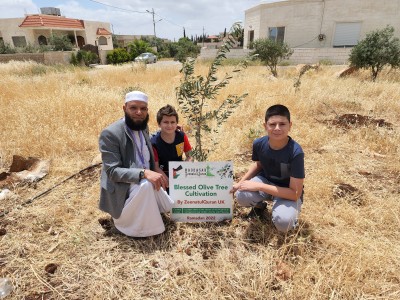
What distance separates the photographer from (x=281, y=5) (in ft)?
69.5

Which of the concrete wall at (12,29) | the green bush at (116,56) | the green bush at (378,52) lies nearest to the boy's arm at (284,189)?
the green bush at (378,52)

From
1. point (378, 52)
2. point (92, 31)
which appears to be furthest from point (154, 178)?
point (92, 31)

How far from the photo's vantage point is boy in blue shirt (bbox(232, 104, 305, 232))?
6.73ft

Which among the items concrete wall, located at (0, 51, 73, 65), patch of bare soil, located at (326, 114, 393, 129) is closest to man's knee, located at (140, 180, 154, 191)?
patch of bare soil, located at (326, 114, 393, 129)

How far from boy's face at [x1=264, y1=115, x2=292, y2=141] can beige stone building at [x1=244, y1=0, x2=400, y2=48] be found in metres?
21.5

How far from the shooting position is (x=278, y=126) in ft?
6.72

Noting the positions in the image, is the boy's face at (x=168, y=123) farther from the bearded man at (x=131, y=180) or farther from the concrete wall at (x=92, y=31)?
the concrete wall at (x=92, y=31)

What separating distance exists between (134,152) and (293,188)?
132 cm

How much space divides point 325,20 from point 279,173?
74.1ft

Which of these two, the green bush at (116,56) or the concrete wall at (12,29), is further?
the concrete wall at (12,29)

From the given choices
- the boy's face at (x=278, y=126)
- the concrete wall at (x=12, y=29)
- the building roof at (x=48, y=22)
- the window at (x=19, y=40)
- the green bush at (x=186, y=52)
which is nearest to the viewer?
the boy's face at (x=278, y=126)

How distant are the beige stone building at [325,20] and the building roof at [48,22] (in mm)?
22476

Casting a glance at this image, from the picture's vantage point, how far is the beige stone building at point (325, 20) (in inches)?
766

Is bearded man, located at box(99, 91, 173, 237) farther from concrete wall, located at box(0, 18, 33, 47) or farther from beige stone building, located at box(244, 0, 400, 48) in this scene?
concrete wall, located at box(0, 18, 33, 47)
